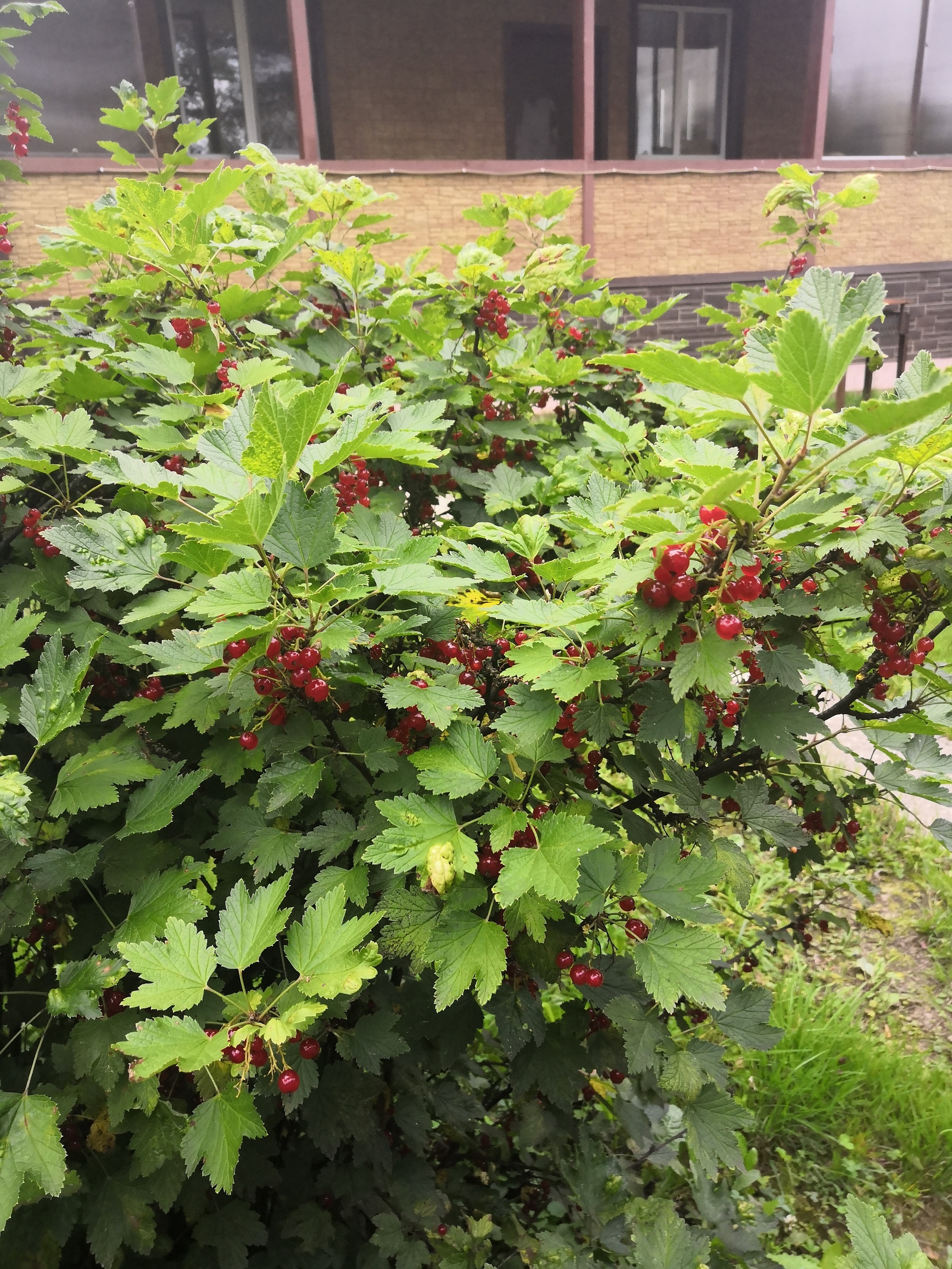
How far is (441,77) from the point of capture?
995cm

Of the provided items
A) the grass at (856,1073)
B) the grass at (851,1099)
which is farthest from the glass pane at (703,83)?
the grass at (851,1099)

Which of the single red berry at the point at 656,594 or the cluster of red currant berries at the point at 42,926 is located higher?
the single red berry at the point at 656,594

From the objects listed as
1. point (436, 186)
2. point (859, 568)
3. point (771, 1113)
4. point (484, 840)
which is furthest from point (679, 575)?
point (436, 186)

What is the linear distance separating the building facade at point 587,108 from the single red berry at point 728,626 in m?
8.19

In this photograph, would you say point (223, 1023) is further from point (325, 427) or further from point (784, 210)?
point (784, 210)

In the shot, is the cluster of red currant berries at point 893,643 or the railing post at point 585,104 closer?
the cluster of red currant berries at point 893,643

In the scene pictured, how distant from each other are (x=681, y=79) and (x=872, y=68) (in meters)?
2.66

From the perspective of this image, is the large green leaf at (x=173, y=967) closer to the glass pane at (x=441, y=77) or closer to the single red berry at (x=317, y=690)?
the single red berry at (x=317, y=690)

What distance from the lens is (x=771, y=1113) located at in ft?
7.86

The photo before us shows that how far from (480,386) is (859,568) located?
1251 mm

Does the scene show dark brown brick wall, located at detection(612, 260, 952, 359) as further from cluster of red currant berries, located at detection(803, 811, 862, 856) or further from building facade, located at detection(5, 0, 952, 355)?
cluster of red currant berries, located at detection(803, 811, 862, 856)

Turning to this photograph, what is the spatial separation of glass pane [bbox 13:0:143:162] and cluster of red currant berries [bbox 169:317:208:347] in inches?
310

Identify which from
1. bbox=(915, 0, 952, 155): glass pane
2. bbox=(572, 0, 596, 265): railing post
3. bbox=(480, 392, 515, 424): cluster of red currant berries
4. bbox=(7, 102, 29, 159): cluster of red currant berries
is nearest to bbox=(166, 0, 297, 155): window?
bbox=(572, 0, 596, 265): railing post

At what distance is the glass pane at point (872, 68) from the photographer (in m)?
11.0
